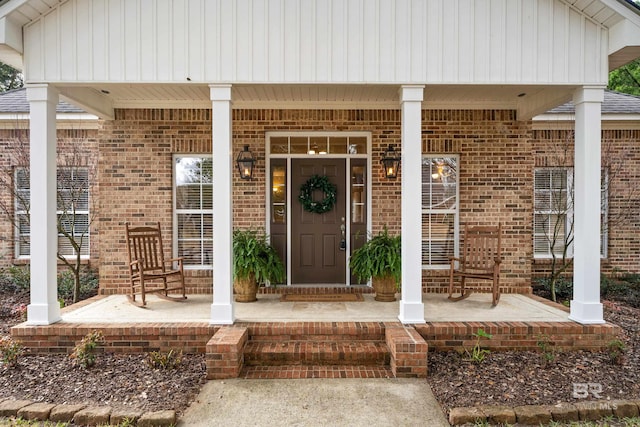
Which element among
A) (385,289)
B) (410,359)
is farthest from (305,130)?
(410,359)

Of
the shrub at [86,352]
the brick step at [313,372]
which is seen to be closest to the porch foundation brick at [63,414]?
the shrub at [86,352]

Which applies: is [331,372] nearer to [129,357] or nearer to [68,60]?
[129,357]

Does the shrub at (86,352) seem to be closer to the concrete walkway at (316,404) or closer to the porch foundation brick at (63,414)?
the porch foundation brick at (63,414)

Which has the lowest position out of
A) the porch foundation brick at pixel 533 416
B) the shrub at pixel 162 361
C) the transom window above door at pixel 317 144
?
A: the porch foundation brick at pixel 533 416

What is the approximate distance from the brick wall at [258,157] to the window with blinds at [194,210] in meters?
0.19

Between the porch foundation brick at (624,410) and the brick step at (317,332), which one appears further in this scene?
the brick step at (317,332)

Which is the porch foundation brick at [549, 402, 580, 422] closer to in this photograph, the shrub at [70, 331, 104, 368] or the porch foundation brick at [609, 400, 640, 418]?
the porch foundation brick at [609, 400, 640, 418]

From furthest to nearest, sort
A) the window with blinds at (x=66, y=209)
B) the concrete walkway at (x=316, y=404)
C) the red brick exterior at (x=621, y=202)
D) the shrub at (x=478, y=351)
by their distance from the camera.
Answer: the red brick exterior at (x=621, y=202) → the window with blinds at (x=66, y=209) → the shrub at (x=478, y=351) → the concrete walkway at (x=316, y=404)

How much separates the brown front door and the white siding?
1.95m

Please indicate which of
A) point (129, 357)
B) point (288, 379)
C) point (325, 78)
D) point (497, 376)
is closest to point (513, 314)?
point (497, 376)

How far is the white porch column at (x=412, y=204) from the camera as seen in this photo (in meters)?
4.33

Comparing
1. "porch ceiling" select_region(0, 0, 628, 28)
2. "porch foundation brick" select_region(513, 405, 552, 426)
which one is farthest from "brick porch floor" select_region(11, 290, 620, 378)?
"porch ceiling" select_region(0, 0, 628, 28)

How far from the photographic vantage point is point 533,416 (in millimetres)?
2990

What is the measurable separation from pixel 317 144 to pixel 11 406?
4.67m
